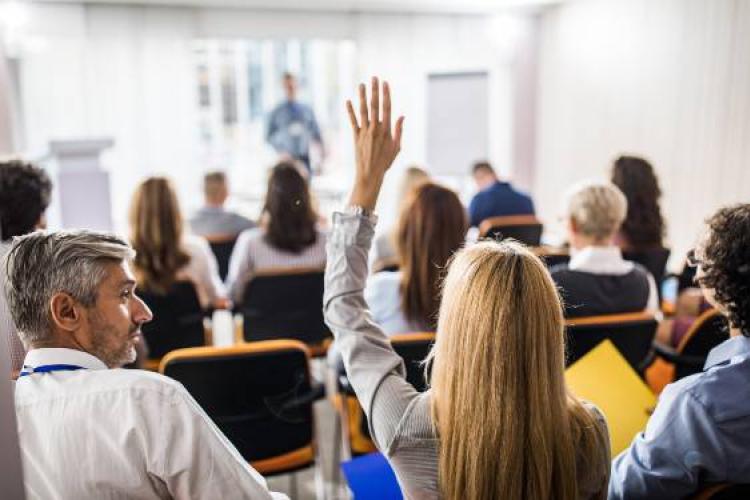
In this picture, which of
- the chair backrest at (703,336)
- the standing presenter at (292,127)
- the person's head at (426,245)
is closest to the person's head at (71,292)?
the person's head at (426,245)

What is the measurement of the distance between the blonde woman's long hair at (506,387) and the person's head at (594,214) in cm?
139

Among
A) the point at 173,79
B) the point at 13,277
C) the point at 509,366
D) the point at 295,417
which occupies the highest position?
the point at 173,79

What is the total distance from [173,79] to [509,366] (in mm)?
6851

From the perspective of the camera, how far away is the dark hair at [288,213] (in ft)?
10.1

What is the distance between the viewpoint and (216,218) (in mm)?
3959

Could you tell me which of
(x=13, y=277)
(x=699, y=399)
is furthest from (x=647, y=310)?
(x=13, y=277)

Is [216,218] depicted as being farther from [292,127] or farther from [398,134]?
[292,127]

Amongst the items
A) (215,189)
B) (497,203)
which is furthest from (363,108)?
(497,203)

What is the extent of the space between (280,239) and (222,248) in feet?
2.62

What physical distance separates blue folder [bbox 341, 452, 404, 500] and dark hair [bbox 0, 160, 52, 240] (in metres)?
1.32

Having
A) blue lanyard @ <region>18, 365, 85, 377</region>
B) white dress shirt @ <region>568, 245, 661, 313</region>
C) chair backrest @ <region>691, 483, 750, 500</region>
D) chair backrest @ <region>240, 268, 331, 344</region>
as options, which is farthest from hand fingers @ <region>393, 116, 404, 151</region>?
chair backrest @ <region>240, 268, 331, 344</region>

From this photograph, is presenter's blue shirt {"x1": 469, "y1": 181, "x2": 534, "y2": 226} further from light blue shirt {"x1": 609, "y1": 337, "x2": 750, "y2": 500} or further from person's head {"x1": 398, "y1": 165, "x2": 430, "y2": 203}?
light blue shirt {"x1": 609, "y1": 337, "x2": 750, "y2": 500}

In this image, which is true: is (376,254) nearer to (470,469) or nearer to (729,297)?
(729,297)

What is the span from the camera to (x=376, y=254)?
11.8 feet
